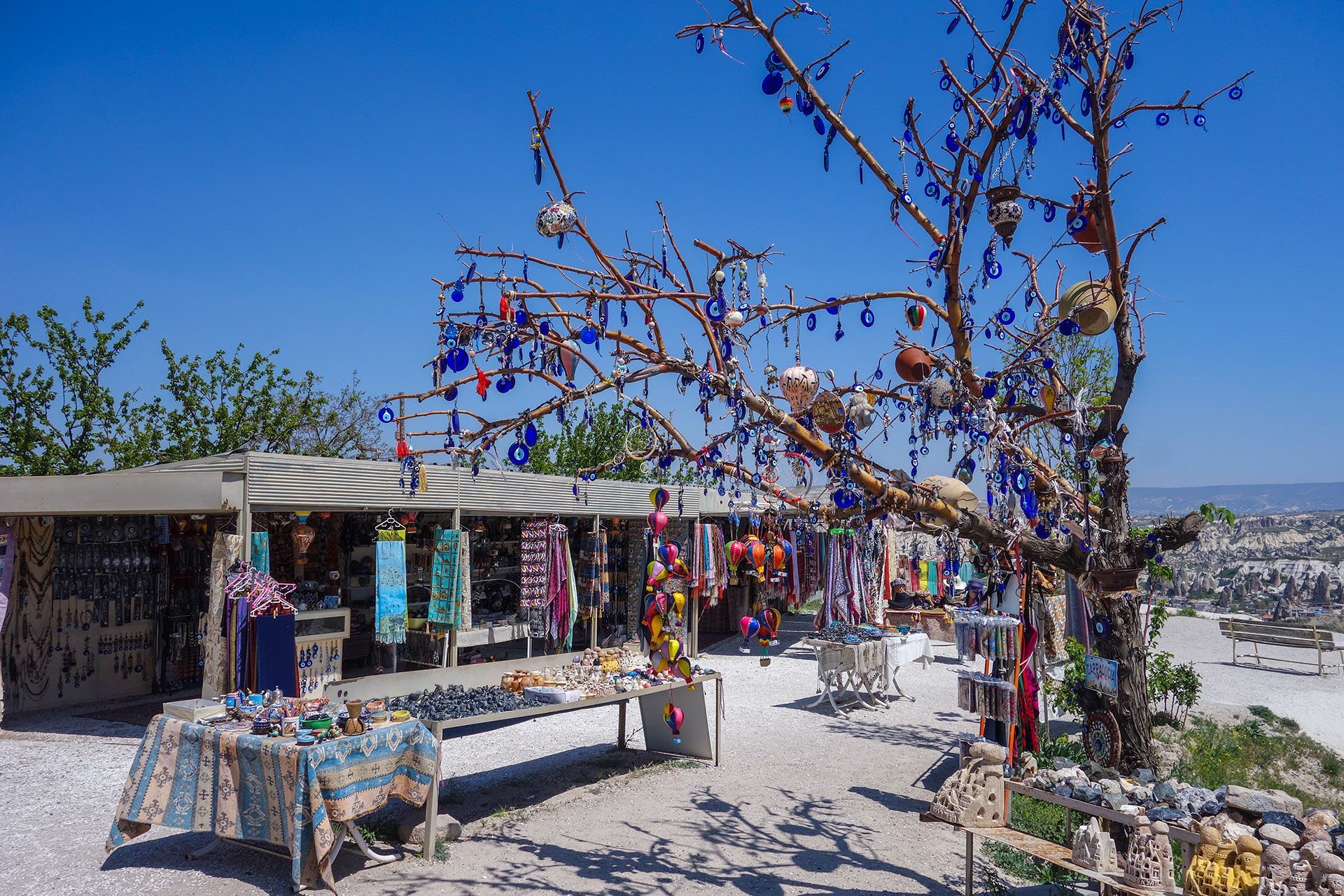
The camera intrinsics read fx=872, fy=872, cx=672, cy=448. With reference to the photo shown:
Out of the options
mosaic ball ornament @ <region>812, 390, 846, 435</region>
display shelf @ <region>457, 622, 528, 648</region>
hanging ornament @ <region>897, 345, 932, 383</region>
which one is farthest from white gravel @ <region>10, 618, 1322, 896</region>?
hanging ornament @ <region>897, 345, 932, 383</region>

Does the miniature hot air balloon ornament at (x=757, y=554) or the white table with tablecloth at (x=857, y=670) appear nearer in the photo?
the miniature hot air balloon ornament at (x=757, y=554)

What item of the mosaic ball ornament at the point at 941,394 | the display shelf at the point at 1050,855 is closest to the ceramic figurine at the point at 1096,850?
the display shelf at the point at 1050,855

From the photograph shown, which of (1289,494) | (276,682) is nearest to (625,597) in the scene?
(276,682)

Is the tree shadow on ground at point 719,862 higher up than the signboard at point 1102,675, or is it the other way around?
the signboard at point 1102,675

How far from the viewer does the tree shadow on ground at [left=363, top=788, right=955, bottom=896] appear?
4.81 metres

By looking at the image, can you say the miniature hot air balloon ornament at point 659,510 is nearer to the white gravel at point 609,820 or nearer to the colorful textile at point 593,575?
the white gravel at point 609,820

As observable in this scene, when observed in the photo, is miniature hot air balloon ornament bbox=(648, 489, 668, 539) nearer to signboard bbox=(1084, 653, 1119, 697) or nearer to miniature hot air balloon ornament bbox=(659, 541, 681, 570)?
miniature hot air balloon ornament bbox=(659, 541, 681, 570)

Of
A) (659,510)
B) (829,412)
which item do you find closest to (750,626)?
(659,510)

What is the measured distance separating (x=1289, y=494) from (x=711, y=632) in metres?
215

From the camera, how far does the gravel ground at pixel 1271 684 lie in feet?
32.3

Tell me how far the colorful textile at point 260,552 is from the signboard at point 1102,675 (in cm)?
640

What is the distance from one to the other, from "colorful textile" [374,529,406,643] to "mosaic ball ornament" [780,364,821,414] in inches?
221

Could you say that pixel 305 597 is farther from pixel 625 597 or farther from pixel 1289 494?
pixel 1289 494

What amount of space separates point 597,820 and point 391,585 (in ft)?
12.2
